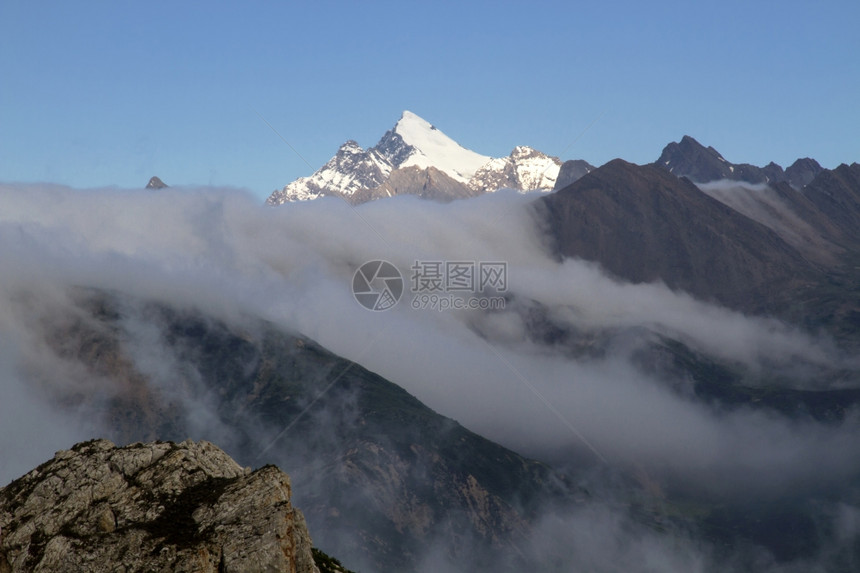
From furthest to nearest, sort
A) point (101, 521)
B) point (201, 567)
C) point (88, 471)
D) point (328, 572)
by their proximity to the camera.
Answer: point (328, 572)
point (88, 471)
point (101, 521)
point (201, 567)

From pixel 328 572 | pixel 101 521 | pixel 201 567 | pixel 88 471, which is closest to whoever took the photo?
pixel 201 567

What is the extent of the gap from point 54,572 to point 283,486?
78.2 ft

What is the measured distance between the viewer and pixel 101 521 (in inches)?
3487

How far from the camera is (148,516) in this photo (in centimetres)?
8956

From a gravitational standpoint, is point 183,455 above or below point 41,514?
above

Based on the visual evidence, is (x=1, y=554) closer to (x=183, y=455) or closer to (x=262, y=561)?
(x=183, y=455)

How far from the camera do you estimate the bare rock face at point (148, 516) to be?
274 feet

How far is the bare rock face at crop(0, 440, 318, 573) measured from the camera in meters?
83.6

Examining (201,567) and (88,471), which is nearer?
(201,567)

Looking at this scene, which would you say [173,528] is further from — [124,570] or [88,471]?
[88,471]

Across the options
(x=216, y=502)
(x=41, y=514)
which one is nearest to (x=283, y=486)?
(x=216, y=502)

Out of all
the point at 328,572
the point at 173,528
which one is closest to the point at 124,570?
the point at 173,528

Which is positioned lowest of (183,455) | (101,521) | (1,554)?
(1,554)

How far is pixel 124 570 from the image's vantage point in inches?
3248
